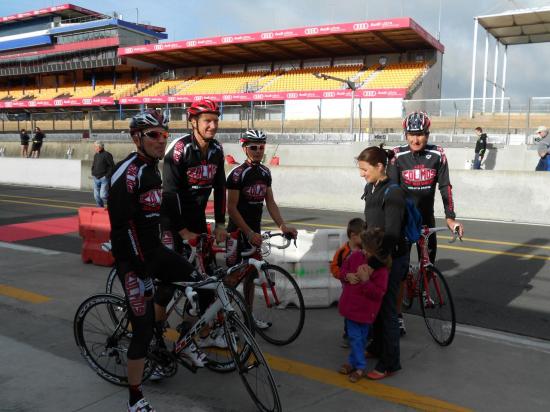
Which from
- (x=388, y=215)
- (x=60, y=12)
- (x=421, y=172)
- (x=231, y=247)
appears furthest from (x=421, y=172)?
(x=60, y=12)

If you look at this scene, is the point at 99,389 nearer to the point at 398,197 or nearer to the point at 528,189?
the point at 398,197

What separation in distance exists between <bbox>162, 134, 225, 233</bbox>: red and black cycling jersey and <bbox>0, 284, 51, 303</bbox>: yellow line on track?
2464 millimetres

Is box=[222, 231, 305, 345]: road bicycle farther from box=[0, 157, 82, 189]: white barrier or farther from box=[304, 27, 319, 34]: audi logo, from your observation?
box=[304, 27, 319, 34]: audi logo

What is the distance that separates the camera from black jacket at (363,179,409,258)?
377 centimetres

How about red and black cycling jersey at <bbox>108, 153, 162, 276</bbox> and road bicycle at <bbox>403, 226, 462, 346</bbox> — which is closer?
red and black cycling jersey at <bbox>108, 153, 162, 276</bbox>

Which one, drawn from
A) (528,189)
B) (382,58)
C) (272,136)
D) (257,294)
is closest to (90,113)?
(272,136)

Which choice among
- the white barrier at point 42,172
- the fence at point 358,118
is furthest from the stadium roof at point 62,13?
the white barrier at point 42,172

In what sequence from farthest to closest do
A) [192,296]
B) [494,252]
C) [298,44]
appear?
[298,44], [494,252], [192,296]

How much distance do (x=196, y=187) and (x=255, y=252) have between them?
2.77 ft

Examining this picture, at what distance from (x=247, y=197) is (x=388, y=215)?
4.96 ft

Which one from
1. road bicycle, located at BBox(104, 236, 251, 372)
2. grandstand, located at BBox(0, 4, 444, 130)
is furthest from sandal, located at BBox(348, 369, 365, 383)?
grandstand, located at BBox(0, 4, 444, 130)

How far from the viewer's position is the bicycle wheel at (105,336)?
3805 mm

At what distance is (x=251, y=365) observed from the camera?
3.27 m

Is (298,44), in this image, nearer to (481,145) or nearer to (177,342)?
(481,145)
